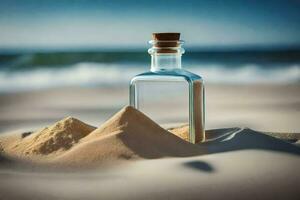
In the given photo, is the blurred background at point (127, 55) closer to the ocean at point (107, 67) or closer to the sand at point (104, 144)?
the ocean at point (107, 67)

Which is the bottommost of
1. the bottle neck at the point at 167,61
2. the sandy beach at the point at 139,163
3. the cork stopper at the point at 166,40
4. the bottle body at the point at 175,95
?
the sandy beach at the point at 139,163

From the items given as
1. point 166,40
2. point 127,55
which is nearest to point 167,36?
point 166,40

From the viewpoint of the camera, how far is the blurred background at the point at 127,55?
0.78m

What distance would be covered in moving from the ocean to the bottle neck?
0.26 feet

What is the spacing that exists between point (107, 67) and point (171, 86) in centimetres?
13

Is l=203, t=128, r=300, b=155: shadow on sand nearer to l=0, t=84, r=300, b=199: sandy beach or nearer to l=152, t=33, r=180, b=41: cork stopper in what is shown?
l=0, t=84, r=300, b=199: sandy beach

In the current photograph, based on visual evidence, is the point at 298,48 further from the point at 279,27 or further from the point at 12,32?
the point at 12,32

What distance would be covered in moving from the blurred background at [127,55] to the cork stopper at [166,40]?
3.9 inches

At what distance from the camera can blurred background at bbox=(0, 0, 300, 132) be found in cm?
78

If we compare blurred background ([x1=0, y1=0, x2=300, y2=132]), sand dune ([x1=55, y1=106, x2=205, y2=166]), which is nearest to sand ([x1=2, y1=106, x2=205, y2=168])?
sand dune ([x1=55, y1=106, x2=205, y2=166])

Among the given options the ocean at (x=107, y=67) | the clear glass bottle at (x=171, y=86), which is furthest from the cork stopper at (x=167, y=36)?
the ocean at (x=107, y=67)

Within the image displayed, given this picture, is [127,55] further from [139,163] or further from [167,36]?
[139,163]

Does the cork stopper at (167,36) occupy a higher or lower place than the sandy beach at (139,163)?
higher

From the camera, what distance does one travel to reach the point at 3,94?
0.78 metres
